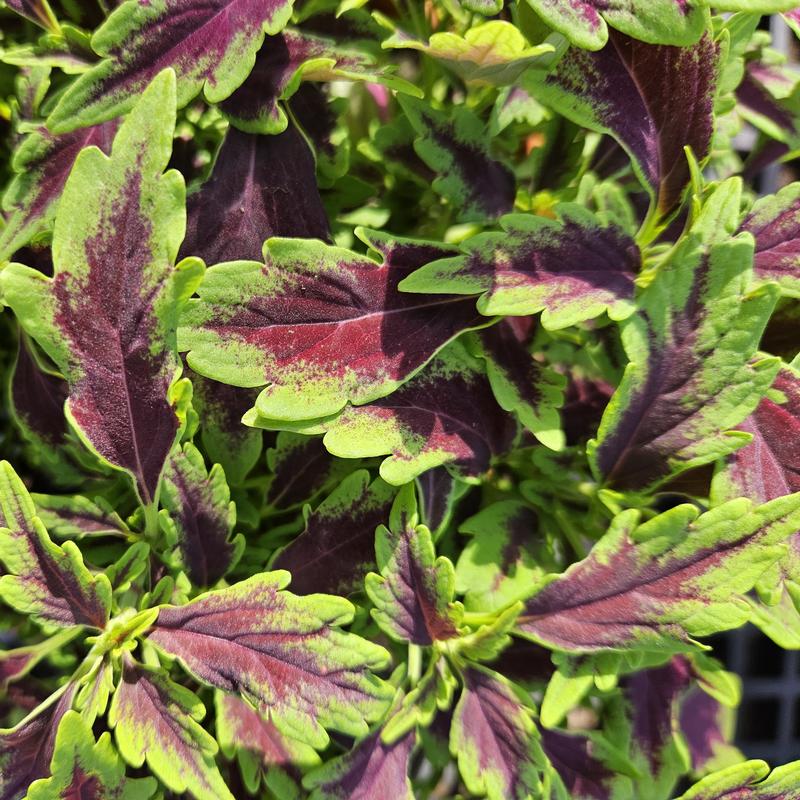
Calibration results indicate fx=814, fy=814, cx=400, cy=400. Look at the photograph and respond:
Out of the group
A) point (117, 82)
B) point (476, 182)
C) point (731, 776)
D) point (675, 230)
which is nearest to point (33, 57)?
point (117, 82)

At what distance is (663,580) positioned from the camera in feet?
1.79

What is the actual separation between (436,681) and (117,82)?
1.52ft

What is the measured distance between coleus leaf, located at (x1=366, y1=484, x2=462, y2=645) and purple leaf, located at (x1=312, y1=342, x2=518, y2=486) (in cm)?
4

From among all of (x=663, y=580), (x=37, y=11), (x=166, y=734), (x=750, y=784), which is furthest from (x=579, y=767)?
(x=37, y=11)

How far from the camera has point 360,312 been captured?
0.57 metres

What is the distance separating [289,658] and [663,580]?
252 millimetres

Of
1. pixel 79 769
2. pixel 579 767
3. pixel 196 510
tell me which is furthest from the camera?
pixel 579 767

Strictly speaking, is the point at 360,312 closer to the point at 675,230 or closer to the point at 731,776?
the point at 675,230

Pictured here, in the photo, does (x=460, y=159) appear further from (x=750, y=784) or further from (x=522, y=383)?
(x=750, y=784)

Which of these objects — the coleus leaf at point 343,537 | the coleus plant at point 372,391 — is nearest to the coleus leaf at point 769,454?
the coleus plant at point 372,391

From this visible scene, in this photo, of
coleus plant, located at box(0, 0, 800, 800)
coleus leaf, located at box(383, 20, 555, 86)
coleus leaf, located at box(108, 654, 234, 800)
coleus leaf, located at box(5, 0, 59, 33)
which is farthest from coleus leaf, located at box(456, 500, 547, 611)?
coleus leaf, located at box(5, 0, 59, 33)

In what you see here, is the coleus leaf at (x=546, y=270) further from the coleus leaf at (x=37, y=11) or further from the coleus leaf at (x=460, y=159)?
the coleus leaf at (x=37, y=11)

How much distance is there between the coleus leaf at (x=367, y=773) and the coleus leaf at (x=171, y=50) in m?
0.47

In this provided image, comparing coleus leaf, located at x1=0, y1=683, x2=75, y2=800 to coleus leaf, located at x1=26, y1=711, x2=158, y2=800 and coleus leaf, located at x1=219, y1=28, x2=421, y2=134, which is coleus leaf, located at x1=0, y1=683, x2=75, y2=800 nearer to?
coleus leaf, located at x1=26, y1=711, x2=158, y2=800
